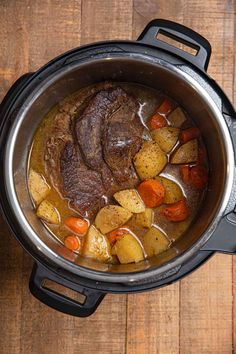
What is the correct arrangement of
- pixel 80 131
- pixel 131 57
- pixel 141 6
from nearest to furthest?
1. pixel 131 57
2. pixel 80 131
3. pixel 141 6

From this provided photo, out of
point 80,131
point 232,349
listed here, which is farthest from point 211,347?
point 80,131

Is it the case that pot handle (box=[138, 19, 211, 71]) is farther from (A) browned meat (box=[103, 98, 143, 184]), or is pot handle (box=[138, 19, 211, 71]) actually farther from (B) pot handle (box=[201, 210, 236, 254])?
(B) pot handle (box=[201, 210, 236, 254])

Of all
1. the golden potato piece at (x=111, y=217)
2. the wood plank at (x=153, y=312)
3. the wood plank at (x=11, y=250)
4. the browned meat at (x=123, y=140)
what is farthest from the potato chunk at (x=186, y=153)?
the wood plank at (x=11, y=250)

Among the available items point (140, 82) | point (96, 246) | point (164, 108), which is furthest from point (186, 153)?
point (96, 246)

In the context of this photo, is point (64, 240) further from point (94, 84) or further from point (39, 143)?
point (94, 84)

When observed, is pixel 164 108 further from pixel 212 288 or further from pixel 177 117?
pixel 212 288
